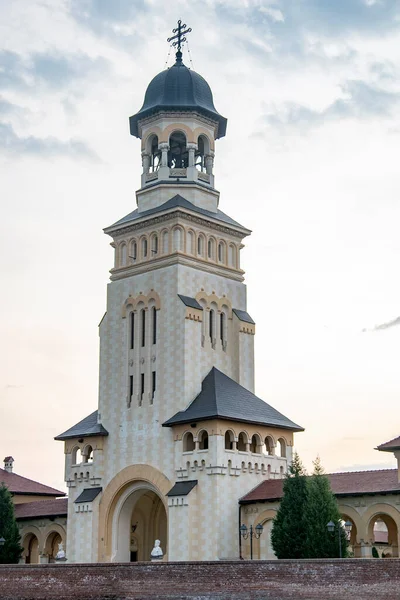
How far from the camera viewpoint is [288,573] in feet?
113

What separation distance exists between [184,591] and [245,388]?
19662mm

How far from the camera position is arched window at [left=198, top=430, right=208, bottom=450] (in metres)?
49.0

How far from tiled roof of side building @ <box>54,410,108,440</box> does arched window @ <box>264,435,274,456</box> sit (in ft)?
30.2

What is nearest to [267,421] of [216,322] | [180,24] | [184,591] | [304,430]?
[304,430]

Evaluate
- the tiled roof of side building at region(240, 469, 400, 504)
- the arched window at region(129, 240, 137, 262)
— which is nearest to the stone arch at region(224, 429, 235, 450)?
the tiled roof of side building at region(240, 469, 400, 504)

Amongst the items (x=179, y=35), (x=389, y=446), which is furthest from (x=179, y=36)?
(x=389, y=446)

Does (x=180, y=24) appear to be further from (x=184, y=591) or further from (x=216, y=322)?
(x=184, y=591)

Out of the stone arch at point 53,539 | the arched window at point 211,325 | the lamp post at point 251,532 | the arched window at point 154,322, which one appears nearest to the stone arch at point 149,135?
the arched window at point 154,322

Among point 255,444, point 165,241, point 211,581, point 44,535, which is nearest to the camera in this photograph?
point 211,581

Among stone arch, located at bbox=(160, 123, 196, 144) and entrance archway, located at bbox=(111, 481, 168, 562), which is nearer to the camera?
entrance archway, located at bbox=(111, 481, 168, 562)

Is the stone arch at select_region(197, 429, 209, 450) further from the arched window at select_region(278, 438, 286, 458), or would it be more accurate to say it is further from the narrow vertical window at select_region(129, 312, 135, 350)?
the narrow vertical window at select_region(129, 312, 135, 350)

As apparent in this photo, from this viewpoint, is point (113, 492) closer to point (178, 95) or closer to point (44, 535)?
point (44, 535)

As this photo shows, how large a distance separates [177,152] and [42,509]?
2410 cm

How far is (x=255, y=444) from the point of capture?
168 feet
